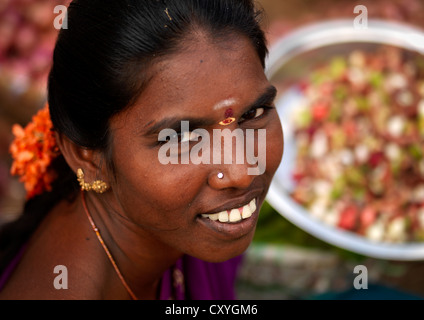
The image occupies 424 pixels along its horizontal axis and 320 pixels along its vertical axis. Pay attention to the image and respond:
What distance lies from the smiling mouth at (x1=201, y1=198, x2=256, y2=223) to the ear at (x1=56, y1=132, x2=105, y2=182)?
1.12 ft

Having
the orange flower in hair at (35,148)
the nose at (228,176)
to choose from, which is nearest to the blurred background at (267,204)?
the orange flower in hair at (35,148)

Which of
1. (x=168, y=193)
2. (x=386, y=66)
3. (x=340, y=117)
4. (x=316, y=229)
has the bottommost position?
(x=168, y=193)

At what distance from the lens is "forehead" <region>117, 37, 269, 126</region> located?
1.22 m

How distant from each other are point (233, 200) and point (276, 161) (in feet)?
0.69

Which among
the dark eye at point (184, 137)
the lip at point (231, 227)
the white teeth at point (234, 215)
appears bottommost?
the lip at point (231, 227)

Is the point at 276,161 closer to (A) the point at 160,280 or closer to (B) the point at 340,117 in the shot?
(A) the point at 160,280

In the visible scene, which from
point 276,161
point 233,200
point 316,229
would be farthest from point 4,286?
point 316,229

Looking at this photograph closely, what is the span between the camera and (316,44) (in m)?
3.00

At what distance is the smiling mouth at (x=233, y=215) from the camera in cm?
135

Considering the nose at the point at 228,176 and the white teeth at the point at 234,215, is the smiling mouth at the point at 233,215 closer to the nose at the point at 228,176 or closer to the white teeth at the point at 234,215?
the white teeth at the point at 234,215

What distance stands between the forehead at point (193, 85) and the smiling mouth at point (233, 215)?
0.30m

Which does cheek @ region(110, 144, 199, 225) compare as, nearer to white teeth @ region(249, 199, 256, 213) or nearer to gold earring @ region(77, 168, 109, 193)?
gold earring @ region(77, 168, 109, 193)
